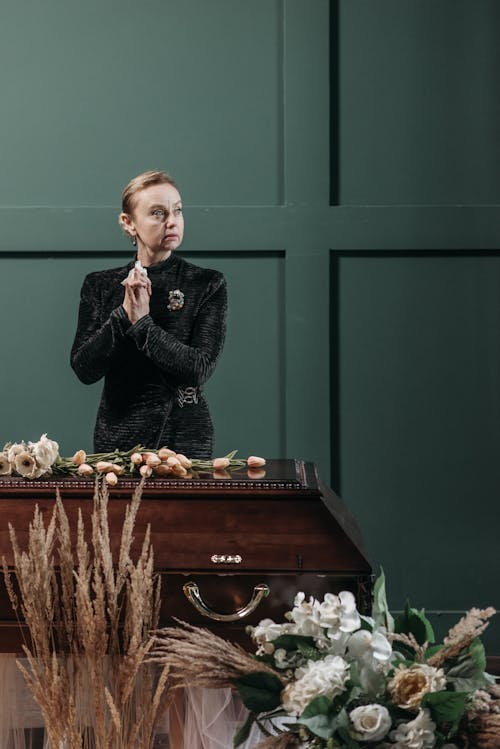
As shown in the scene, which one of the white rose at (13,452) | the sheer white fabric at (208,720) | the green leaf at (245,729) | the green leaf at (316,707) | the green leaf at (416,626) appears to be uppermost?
the white rose at (13,452)

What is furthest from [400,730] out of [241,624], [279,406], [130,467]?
[279,406]

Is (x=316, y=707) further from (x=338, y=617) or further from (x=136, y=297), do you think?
(x=136, y=297)

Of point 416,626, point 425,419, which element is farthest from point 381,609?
point 425,419

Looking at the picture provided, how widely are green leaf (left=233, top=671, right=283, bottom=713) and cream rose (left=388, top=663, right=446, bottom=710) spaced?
0.44 feet

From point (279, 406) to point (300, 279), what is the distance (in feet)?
1.68

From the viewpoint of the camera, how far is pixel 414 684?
964 millimetres

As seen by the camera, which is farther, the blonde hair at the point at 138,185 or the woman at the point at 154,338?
the blonde hair at the point at 138,185

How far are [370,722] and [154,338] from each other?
2.08m

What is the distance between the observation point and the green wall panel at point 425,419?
355cm

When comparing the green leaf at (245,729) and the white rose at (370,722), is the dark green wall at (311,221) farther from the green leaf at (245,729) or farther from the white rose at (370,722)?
the white rose at (370,722)

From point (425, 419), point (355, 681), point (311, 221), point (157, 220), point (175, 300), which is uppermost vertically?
point (311, 221)

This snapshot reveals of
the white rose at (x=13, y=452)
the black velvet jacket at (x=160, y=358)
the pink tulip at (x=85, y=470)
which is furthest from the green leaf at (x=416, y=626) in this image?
the black velvet jacket at (x=160, y=358)

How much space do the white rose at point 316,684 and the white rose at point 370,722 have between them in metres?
0.03

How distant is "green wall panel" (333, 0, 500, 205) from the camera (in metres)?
3.53
